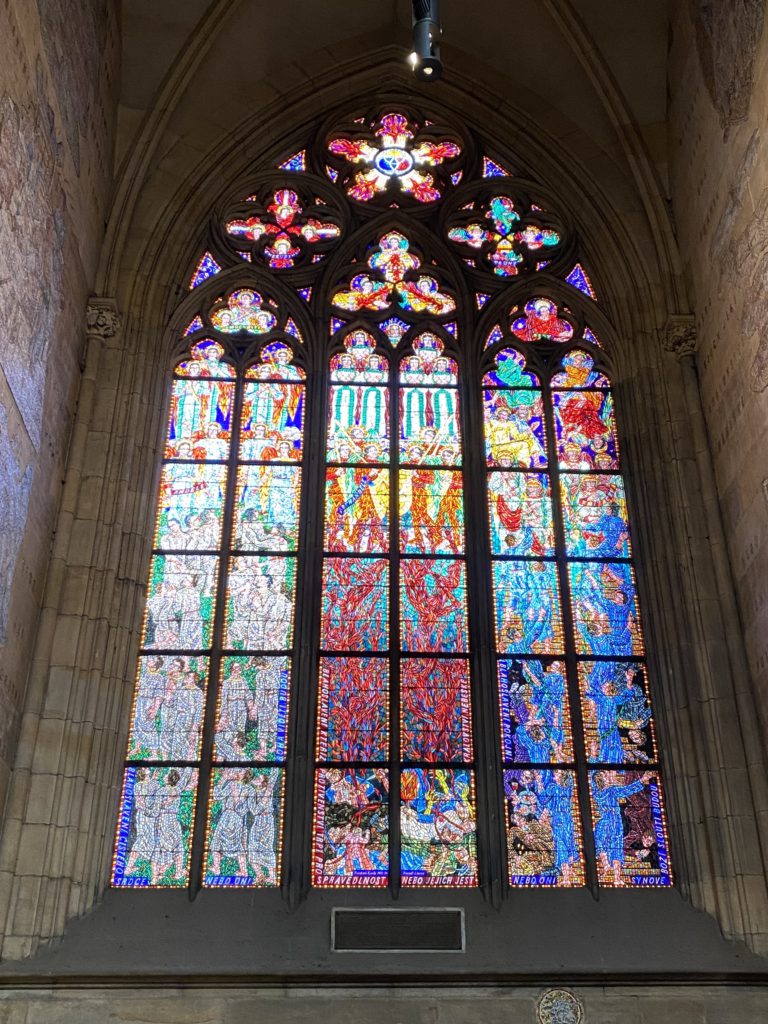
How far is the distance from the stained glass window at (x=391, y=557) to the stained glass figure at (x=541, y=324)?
0.03 meters

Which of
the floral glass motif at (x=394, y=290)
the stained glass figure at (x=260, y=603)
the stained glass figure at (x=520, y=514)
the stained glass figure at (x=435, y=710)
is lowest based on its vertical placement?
the stained glass figure at (x=435, y=710)

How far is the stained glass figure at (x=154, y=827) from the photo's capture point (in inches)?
308

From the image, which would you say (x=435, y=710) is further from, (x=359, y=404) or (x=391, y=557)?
(x=359, y=404)

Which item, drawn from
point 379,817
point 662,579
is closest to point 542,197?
point 662,579

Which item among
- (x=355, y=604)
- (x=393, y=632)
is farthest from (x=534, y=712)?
(x=355, y=604)

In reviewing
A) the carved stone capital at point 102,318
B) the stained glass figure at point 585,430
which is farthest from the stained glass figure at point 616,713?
the carved stone capital at point 102,318

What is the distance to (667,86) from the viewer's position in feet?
35.9

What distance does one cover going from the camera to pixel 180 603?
889 cm

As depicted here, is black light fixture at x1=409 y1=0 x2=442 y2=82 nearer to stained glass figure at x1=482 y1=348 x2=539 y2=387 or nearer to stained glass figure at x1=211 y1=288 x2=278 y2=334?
stained glass figure at x1=482 y1=348 x2=539 y2=387

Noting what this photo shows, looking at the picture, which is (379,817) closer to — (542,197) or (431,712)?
(431,712)

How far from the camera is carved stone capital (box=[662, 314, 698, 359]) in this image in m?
9.83

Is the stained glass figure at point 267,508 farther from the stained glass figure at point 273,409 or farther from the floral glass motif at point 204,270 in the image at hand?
the floral glass motif at point 204,270

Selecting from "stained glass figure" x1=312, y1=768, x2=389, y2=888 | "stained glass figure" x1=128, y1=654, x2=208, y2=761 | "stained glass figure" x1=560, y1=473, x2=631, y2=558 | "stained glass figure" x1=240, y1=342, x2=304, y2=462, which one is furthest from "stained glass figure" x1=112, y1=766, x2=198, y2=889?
"stained glass figure" x1=560, y1=473, x2=631, y2=558

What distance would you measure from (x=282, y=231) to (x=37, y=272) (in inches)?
133
